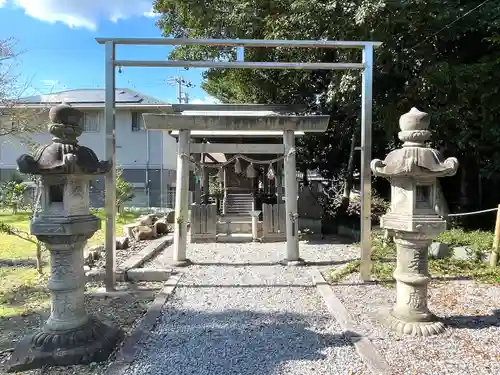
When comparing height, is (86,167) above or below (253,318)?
above

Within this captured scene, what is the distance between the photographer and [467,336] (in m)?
4.20

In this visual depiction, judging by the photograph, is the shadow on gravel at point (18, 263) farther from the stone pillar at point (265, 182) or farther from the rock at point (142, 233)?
the stone pillar at point (265, 182)

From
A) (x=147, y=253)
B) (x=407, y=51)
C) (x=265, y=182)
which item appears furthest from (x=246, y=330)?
(x=265, y=182)

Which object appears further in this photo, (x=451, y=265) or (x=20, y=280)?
(x=451, y=265)

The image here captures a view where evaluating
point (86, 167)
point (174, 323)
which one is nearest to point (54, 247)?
point (86, 167)

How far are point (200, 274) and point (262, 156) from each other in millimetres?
7840

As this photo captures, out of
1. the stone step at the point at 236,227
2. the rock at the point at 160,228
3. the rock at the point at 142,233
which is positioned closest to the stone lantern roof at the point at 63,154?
the rock at the point at 142,233

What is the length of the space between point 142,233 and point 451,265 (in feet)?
25.0

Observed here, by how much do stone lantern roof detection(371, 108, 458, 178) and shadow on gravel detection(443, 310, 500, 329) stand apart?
5.92 ft

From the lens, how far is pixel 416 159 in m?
4.22

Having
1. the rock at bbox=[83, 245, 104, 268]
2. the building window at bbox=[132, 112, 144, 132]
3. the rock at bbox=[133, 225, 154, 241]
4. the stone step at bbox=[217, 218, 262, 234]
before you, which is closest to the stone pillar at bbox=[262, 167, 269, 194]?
the stone step at bbox=[217, 218, 262, 234]

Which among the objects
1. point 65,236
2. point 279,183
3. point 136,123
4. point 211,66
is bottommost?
point 65,236

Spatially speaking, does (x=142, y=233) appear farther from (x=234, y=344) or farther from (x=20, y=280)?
(x=234, y=344)

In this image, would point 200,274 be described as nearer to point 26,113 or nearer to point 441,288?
point 441,288
